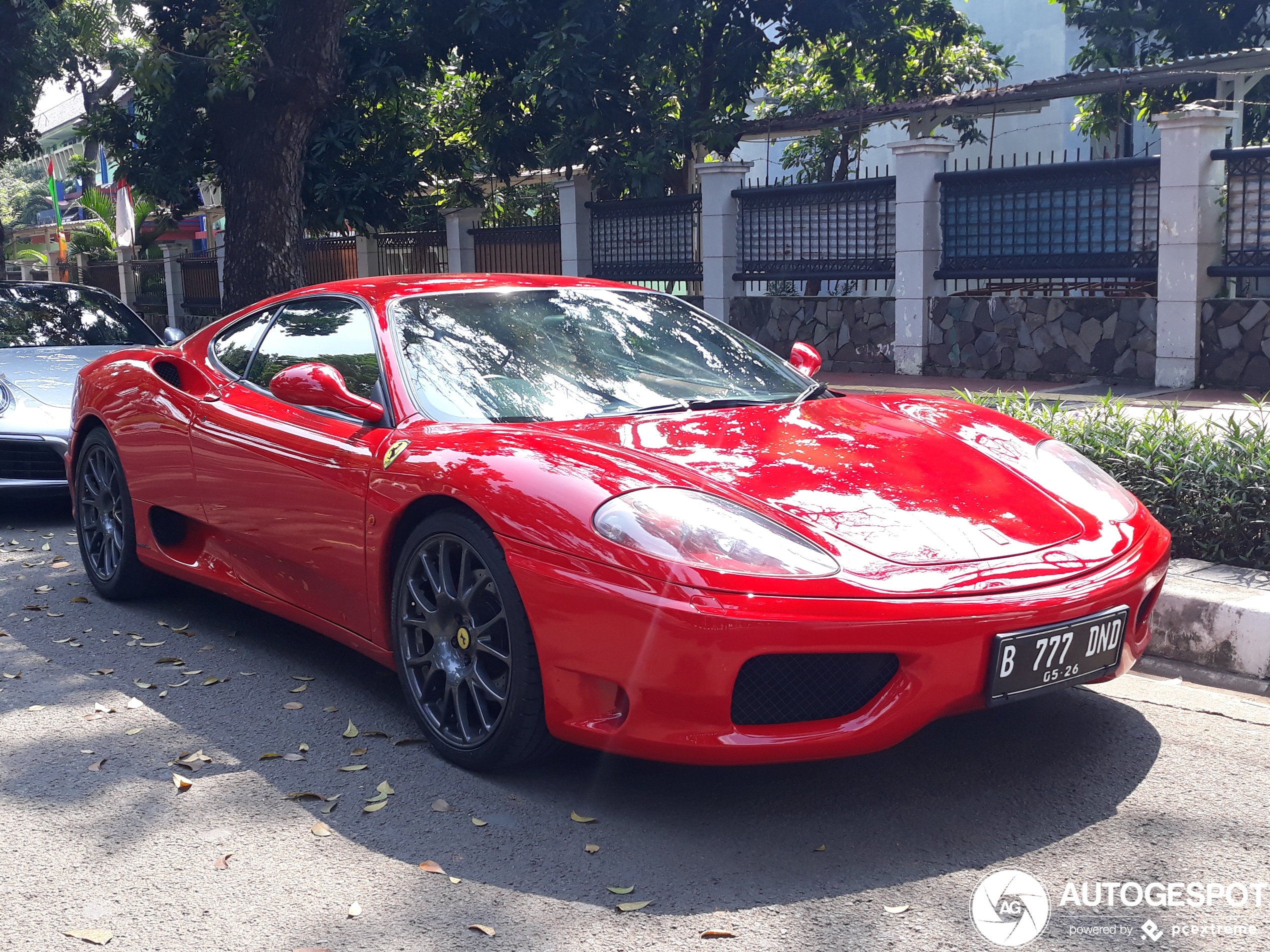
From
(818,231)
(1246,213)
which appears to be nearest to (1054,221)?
(1246,213)

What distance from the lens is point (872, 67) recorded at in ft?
59.5

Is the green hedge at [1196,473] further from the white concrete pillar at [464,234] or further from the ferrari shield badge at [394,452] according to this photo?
the white concrete pillar at [464,234]

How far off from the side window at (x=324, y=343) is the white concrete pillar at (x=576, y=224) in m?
12.2

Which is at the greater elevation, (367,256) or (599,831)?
(367,256)

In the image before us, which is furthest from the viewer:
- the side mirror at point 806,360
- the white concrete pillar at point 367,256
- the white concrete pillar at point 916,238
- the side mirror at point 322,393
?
the white concrete pillar at point 367,256

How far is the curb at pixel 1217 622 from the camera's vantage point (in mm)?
4363

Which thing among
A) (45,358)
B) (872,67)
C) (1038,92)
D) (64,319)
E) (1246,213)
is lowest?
(45,358)

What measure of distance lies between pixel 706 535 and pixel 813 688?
1.44ft

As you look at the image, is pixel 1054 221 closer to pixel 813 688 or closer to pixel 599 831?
pixel 813 688

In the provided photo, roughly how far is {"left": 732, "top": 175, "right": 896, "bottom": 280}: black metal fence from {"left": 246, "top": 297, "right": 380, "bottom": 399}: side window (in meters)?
9.57

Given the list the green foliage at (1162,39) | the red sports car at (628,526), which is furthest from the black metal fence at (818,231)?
the red sports car at (628,526)

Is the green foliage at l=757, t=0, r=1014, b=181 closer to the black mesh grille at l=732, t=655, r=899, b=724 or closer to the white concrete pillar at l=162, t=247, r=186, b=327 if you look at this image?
the white concrete pillar at l=162, t=247, r=186, b=327

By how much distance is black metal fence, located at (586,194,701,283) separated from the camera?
52.0 feet

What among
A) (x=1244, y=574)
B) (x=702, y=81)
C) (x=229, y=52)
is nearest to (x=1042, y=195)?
(x=702, y=81)
